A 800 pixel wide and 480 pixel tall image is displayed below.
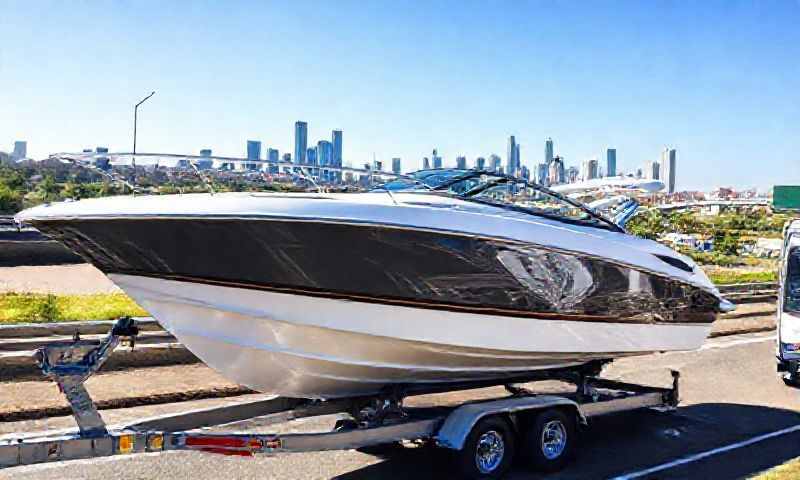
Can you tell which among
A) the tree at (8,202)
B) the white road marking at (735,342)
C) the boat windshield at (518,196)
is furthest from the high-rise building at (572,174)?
the tree at (8,202)

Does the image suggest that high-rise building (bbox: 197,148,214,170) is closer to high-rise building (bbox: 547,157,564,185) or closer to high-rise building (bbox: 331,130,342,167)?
high-rise building (bbox: 331,130,342,167)

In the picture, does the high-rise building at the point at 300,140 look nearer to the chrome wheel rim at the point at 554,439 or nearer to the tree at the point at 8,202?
the chrome wheel rim at the point at 554,439

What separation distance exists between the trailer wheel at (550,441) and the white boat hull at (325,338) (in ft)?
1.93

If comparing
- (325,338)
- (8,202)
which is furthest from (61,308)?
(8,202)

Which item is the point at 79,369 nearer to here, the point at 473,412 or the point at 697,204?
the point at 473,412

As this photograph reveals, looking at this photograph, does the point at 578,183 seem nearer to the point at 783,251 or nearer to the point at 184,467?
the point at 783,251

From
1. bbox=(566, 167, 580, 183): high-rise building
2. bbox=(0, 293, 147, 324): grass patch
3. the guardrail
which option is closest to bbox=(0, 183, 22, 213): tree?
bbox=(0, 293, 147, 324): grass patch

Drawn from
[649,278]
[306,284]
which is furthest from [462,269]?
[649,278]

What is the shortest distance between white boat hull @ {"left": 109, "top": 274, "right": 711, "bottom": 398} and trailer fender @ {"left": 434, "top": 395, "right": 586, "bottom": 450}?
40 centimetres

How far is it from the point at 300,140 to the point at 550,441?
4.19 metres

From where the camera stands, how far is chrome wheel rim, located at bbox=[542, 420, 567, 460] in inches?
266

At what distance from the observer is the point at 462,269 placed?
6.20m

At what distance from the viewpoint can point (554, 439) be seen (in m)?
6.83

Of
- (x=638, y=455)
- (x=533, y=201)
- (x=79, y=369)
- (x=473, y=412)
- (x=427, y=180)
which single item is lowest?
(x=638, y=455)
